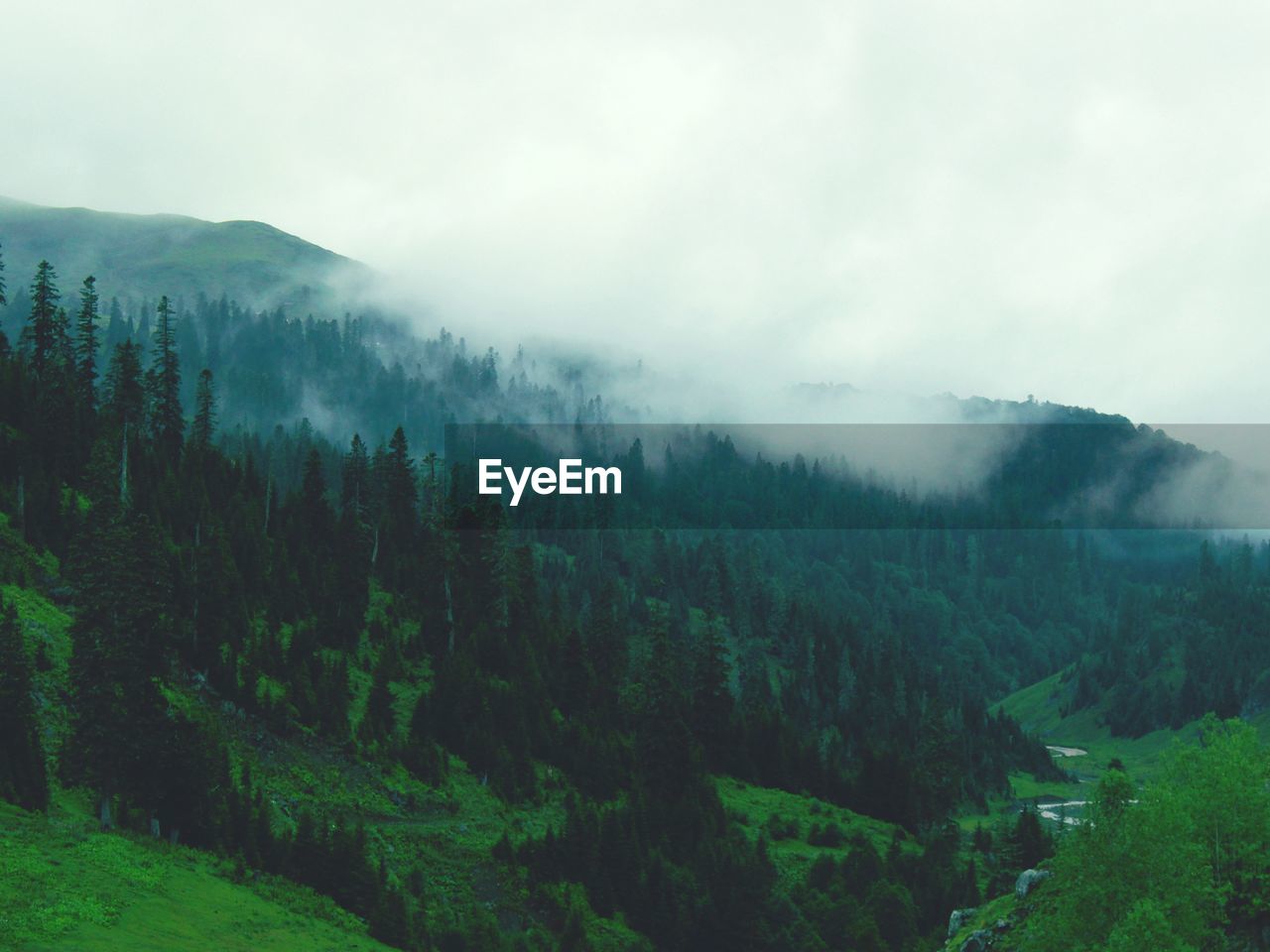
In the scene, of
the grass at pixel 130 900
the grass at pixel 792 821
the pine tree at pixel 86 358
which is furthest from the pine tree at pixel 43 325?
the grass at pixel 792 821

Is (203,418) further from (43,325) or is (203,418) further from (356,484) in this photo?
(356,484)

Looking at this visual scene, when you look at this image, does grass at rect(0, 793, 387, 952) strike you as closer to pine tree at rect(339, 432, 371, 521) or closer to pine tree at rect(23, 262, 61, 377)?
pine tree at rect(339, 432, 371, 521)

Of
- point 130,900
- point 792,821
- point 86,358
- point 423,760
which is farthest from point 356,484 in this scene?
point 130,900

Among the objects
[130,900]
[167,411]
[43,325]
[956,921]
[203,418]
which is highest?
[43,325]

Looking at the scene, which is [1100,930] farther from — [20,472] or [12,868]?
[20,472]

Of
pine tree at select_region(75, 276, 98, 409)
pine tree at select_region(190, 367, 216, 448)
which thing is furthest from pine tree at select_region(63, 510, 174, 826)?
pine tree at select_region(190, 367, 216, 448)

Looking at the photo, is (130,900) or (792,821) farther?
(792,821)
